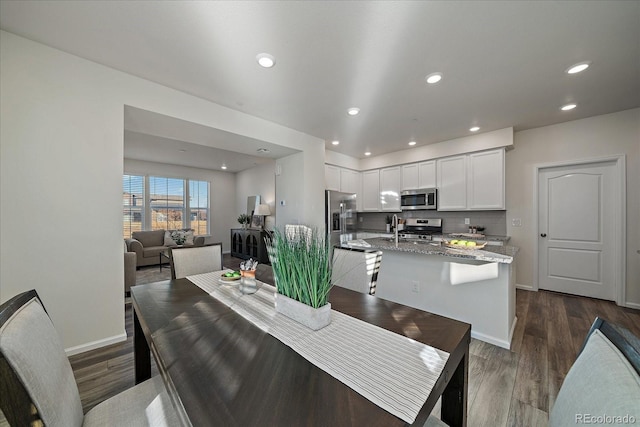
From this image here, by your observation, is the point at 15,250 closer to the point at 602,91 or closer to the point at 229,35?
the point at 229,35

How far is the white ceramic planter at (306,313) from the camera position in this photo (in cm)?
98

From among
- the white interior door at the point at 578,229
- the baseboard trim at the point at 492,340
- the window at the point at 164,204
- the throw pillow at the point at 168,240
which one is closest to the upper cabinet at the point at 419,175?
the white interior door at the point at 578,229

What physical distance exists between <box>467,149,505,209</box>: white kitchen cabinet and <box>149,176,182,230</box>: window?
7037 millimetres

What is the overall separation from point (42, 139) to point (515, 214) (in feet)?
19.4

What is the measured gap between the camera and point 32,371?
604mm

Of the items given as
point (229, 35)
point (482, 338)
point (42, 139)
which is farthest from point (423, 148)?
point (42, 139)

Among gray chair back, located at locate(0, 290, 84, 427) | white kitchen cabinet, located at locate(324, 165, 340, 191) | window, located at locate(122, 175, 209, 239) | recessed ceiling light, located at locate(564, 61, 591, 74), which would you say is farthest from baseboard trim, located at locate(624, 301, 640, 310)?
window, located at locate(122, 175, 209, 239)

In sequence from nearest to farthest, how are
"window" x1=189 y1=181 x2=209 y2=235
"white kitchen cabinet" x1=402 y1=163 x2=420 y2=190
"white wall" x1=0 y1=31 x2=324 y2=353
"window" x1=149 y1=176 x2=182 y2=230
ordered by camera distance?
"white wall" x1=0 y1=31 x2=324 y2=353 < "white kitchen cabinet" x1=402 y1=163 x2=420 y2=190 < "window" x1=149 y1=176 x2=182 y2=230 < "window" x1=189 y1=181 x2=209 y2=235

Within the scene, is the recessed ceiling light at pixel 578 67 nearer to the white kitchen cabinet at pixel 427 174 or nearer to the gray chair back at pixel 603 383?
the white kitchen cabinet at pixel 427 174

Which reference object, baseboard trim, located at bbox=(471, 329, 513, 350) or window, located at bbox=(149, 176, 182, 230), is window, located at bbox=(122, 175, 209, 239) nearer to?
→ window, located at bbox=(149, 176, 182, 230)

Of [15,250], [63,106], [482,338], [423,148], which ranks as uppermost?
[423,148]

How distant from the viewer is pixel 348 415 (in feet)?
1.86

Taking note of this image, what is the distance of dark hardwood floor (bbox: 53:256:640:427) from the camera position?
4.92 ft

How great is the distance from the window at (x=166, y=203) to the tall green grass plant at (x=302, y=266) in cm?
661
